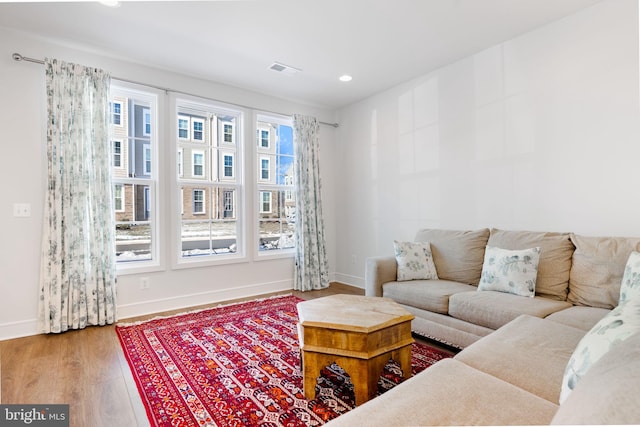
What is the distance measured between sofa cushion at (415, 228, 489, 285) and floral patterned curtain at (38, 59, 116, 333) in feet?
10.8

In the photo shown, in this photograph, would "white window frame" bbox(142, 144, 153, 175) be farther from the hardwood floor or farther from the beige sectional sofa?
the beige sectional sofa

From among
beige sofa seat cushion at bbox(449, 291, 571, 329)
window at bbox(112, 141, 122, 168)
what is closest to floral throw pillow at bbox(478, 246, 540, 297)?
beige sofa seat cushion at bbox(449, 291, 571, 329)

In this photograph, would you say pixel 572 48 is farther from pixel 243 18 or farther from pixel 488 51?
pixel 243 18

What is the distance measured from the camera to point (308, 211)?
15.2ft

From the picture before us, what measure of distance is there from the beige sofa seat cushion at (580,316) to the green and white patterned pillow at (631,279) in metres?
0.16

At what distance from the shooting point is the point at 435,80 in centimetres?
370

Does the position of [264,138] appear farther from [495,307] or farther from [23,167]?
[495,307]

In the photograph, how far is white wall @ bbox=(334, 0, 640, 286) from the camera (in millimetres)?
2479

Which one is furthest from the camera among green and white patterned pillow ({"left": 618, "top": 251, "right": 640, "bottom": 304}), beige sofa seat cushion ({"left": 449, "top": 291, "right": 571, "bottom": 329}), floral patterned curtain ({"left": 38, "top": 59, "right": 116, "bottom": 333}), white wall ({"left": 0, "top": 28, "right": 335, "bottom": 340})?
floral patterned curtain ({"left": 38, "top": 59, "right": 116, "bottom": 333})

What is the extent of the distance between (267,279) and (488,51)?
3.67m

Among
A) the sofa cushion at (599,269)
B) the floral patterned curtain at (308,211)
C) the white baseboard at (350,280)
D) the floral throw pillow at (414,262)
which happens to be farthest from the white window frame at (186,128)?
the sofa cushion at (599,269)

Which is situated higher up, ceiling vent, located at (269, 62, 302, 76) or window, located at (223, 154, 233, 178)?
ceiling vent, located at (269, 62, 302, 76)

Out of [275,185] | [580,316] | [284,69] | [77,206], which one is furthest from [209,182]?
[580,316]

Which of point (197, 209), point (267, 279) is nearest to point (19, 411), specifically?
point (197, 209)
